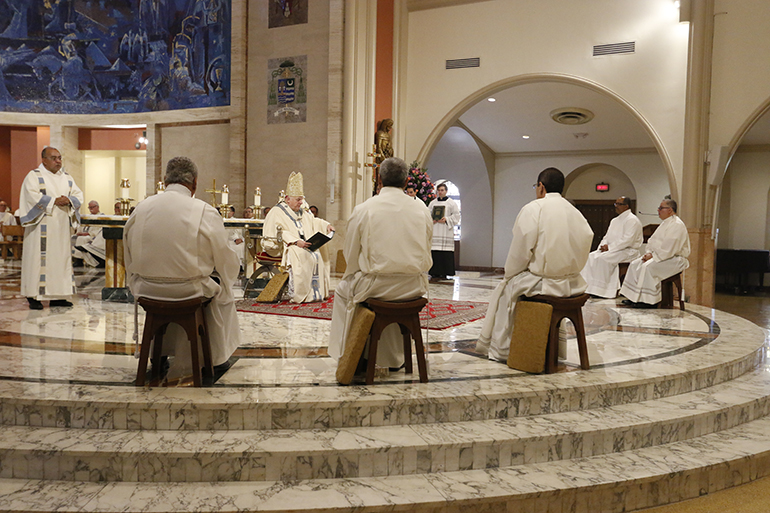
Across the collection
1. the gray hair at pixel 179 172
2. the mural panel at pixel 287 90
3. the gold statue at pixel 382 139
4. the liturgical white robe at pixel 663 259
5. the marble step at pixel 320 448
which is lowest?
the marble step at pixel 320 448

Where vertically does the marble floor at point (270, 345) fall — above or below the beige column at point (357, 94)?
below

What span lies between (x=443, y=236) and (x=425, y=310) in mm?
5188

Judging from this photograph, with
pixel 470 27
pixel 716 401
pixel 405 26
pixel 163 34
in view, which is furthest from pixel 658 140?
pixel 163 34

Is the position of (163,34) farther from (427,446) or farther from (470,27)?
(427,446)

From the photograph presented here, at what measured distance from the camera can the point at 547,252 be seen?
3.76 meters

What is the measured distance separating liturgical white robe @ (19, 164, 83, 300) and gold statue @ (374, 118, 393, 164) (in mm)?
5949

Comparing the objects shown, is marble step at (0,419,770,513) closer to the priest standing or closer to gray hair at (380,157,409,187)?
gray hair at (380,157,409,187)

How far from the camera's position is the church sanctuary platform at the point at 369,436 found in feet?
8.72

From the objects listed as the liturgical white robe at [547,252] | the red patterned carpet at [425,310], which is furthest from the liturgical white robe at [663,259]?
the liturgical white robe at [547,252]

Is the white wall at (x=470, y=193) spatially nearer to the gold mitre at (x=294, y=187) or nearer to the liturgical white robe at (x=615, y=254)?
the liturgical white robe at (x=615, y=254)

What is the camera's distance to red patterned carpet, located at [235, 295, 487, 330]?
5785 mm

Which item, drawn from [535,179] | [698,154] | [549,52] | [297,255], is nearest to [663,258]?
[698,154]

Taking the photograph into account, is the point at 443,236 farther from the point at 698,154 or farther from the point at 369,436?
the point at 369,436

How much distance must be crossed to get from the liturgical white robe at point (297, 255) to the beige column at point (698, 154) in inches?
252
